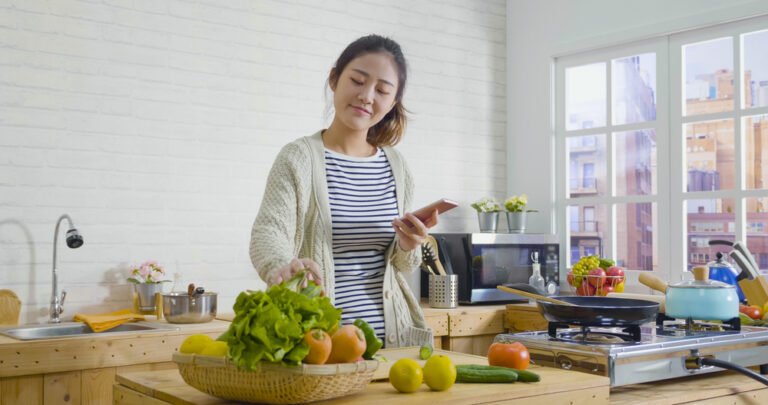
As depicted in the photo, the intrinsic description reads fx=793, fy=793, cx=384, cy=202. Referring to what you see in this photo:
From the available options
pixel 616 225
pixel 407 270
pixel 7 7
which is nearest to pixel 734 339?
pixel 407 270

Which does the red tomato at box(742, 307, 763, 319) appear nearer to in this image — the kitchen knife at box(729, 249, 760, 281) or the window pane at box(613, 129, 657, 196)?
the kitchen knife at box(729, 249, 760, 281)

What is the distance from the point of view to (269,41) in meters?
4.24

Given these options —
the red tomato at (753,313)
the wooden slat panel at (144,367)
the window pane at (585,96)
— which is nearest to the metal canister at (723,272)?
the red tomato at (753,313)

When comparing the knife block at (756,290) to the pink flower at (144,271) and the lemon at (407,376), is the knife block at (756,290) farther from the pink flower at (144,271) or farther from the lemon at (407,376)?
the pink flower at (144,271)

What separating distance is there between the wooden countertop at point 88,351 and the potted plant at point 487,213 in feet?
6.70

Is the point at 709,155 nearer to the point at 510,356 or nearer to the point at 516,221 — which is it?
the point at 516,221

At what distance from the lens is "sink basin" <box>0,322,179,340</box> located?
10.5 ft

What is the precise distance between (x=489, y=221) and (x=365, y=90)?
277cm

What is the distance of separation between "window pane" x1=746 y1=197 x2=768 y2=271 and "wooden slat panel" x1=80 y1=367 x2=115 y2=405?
3202 mm

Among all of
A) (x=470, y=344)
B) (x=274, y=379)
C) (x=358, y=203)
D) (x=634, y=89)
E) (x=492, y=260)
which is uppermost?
(x=634, y=89)

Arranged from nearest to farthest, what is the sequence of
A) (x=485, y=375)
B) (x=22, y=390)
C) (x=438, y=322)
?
(x=485, y=375), (x=22, y=390), (x=438, y=322)

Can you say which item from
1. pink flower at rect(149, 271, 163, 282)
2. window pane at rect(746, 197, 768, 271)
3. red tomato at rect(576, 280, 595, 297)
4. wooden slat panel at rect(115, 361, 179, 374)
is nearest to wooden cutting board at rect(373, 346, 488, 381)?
wooden slat panel at rect(115, 361, 179, 374)

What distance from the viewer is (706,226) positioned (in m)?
4.39

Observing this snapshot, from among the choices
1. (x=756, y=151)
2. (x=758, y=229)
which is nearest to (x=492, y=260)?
(x=758, y=229)
